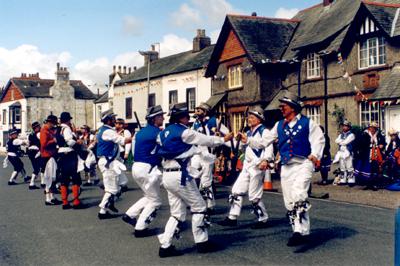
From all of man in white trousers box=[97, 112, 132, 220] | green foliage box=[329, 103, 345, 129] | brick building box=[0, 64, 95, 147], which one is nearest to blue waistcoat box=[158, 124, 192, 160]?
man in white trousers box=[97, 112, 132, 220]

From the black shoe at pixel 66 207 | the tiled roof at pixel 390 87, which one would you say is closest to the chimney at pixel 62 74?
the tiled roof at pixel 390 87

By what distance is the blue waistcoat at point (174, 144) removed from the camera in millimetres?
6395

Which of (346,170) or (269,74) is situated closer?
(346,170)

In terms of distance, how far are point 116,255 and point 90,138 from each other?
40.4 feet

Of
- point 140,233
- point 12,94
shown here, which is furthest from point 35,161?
point 12,94

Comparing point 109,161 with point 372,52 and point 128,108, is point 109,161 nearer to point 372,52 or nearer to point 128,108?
point 372,52

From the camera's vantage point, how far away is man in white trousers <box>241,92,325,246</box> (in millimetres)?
6551

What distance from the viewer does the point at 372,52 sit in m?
19.5

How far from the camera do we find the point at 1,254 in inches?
257

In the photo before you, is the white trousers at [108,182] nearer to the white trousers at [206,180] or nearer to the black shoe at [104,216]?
the black shoe at [104,216]

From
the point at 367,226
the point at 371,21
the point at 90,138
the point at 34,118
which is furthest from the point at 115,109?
the point at 367,226

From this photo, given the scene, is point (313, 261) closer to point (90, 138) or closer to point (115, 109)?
point (90, 138)

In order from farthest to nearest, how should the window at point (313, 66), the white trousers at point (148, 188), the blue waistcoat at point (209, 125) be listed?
1. the window at point (313, 66)
2. the blue waistcoat at point (209, 125)
3. the white trousers at point (148, 188)

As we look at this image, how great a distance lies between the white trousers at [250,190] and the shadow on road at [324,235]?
3.00 feet
